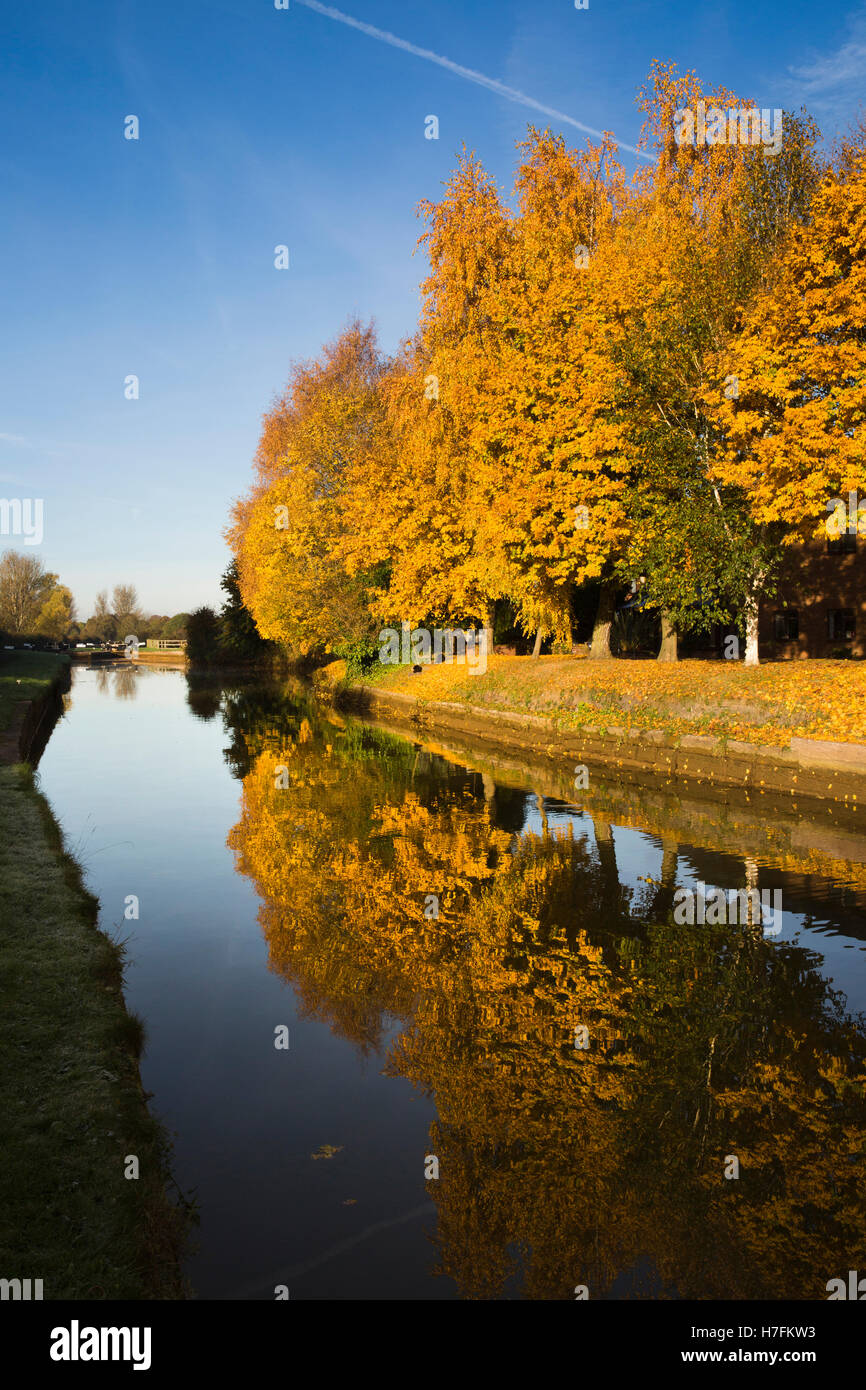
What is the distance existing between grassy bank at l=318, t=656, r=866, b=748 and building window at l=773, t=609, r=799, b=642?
13259 millimetres

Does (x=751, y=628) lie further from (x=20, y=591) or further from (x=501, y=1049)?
(x=20, y=591)

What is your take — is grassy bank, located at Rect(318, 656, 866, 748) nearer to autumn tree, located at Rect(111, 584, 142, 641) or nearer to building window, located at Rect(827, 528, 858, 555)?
building window, located at Rect(827, 528, 858, 555)

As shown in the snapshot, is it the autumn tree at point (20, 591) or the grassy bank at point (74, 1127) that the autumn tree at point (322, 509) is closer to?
the grassy bank at point (74, 1127)

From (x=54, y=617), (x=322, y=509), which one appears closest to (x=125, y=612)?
(x=54, y=617)

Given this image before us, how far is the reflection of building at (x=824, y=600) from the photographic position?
3556 centimetres

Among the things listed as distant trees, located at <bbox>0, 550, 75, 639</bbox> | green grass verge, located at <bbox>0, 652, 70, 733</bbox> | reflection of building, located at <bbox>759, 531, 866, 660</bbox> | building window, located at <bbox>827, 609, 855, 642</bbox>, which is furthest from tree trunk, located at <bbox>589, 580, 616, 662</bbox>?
distant trees, located at <bbox>0, 550, 75, 639</bbox>

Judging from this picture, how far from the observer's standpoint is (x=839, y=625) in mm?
36719

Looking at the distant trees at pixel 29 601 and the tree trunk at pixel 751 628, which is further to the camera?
the distant trees at pixel 29 601

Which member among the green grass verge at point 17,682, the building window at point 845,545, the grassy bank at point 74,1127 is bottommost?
the grassy bank at point 74,1127

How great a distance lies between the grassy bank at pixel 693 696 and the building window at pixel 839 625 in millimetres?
13321

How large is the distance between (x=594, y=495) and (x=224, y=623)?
58009 millimetres

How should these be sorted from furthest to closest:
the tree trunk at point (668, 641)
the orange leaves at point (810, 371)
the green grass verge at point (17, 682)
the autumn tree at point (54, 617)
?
the autumn tree at point (54, 617)
the tree trunk at point (668, 641)
the green grass verge at point (17, 682)
the orange leaves at point (810, 371)

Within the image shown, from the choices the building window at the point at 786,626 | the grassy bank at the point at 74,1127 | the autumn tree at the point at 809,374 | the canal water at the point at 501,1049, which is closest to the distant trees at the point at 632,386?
the autumn tree at the point at 809,374

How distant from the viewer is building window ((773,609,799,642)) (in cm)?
3844
